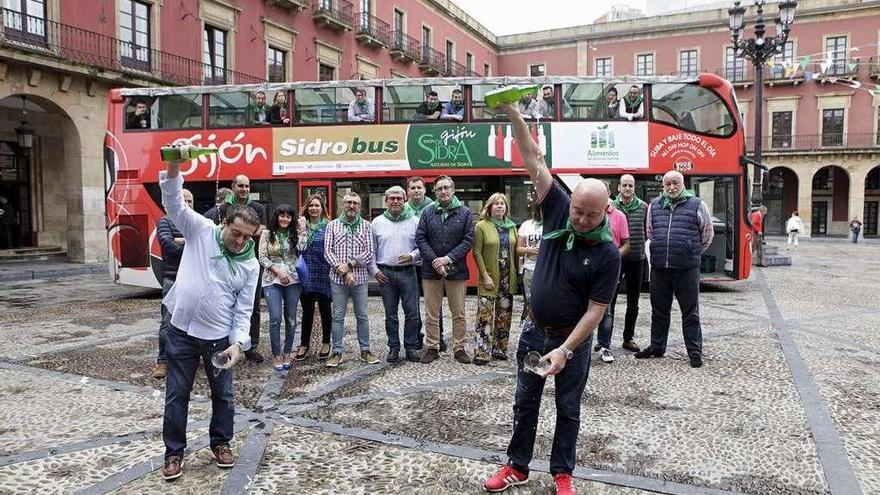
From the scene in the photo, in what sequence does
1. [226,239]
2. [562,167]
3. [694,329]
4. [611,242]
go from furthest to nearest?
1. [562,167]
2. [694,329]
3. [226,239]
4. [611,242]

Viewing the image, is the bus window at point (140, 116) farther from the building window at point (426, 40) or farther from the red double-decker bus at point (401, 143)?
the building window at point (426, 40)

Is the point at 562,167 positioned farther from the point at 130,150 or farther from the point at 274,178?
the point at 130,150

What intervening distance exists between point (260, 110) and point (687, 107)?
7.34 meters

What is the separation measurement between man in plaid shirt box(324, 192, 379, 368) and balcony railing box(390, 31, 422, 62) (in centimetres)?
2388

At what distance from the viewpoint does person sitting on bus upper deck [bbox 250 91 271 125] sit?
10.4 metres

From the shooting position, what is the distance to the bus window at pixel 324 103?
1029 centimetres

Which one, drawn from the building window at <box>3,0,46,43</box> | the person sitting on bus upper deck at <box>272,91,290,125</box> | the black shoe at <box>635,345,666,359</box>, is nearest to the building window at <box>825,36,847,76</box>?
the person sitting on bus upper deck at <box>272,91,290,125</box>

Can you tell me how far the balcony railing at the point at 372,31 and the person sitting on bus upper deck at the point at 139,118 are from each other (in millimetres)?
16358

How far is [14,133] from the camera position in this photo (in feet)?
61.0

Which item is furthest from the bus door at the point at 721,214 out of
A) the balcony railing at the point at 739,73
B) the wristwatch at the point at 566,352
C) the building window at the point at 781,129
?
the building window at the point at 781,129

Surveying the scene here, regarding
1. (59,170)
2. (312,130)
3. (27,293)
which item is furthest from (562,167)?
(59,170)

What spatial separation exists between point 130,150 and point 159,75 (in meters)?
8.62

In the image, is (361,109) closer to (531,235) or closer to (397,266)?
(397,266)

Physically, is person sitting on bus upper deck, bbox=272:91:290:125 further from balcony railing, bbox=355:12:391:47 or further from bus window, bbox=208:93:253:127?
balcony railing, bbox=355:12:391:47
